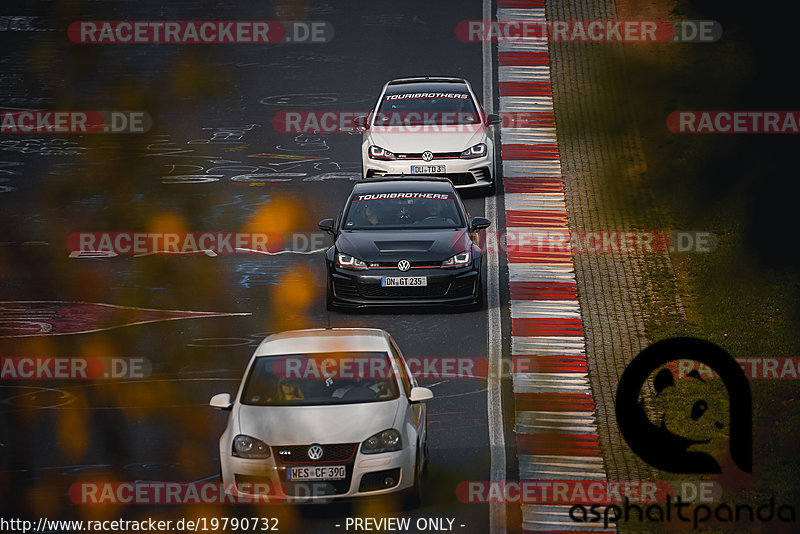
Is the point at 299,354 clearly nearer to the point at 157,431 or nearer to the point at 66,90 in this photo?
the point at 157,431

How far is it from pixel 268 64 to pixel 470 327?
16967 mm

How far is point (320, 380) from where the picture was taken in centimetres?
1320

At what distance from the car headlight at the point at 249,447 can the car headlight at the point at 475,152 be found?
12.6m

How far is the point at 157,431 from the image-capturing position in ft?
50.3

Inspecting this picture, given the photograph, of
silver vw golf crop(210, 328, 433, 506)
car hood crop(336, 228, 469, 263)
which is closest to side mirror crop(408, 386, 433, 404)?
silver vw golf crop(210, 328, 433, 506)

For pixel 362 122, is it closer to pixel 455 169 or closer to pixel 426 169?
pixel 426 169

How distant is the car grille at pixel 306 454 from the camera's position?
40.1 feet

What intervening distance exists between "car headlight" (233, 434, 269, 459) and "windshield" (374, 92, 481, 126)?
13443 mm

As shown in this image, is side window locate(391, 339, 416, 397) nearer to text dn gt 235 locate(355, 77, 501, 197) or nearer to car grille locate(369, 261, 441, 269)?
car grille locate(369, 261, 441, 269)

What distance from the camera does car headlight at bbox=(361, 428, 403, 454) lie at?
1231 cm

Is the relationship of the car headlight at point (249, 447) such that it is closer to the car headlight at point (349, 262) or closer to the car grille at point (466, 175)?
the car headlight at point (349, 262)

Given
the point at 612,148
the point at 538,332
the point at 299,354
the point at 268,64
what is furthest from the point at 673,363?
the point at 268,64

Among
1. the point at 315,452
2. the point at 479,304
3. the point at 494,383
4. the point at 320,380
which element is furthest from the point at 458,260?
the point at 315,452

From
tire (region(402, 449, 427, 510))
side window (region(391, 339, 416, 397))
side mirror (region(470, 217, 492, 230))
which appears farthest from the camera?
side mirror (region(470, 217, 492, 230))
